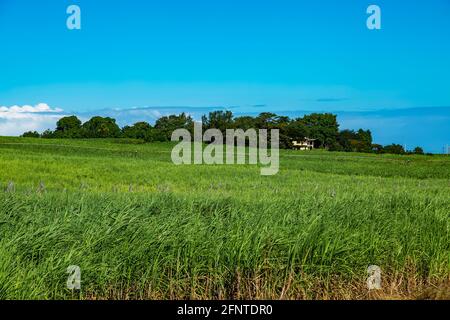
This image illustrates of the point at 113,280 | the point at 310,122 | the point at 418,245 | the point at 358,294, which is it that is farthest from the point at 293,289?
the point at 310,122

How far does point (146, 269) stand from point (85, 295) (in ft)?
2.51

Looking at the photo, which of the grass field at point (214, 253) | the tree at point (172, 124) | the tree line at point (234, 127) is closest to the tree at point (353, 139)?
the tree line at point (234, 127)

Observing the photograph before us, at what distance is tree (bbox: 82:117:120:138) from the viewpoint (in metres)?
88.9

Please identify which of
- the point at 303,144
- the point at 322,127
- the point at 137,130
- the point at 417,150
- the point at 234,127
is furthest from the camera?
the point at 322,127

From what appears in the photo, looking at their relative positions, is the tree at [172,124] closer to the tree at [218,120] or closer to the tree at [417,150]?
the tree at [218,120]

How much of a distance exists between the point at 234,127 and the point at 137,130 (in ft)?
55.9

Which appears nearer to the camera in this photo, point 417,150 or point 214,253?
point 214,253

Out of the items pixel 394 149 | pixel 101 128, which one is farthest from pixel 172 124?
pixel 394 149

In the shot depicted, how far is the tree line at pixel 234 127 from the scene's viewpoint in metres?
80.6

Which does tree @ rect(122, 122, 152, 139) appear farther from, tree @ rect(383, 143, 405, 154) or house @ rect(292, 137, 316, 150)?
tree @ rect(383, 143, 405, 154)

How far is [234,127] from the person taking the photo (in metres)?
79.7

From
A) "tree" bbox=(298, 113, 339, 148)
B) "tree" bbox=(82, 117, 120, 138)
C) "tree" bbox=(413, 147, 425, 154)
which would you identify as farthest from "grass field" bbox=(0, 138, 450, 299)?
"tree" bbox=(298, 113, 339, 148)

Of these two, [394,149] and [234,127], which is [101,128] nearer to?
[234,127]
